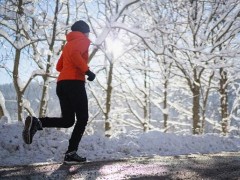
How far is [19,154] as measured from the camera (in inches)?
247

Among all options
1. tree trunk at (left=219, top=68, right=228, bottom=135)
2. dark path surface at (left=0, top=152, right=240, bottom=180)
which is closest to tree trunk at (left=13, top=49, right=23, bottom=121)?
dark path surface at (left=0, top=152, right=240, bottom=180)

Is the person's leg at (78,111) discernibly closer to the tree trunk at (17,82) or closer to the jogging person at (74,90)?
the jogging person at (74,90)

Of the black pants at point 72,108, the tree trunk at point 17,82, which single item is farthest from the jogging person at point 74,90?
the tree trunk at point 17,82

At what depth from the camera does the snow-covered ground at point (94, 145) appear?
248 inches

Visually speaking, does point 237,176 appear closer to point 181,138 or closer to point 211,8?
point 181,138

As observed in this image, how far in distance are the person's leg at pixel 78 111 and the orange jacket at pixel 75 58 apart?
0.50ft

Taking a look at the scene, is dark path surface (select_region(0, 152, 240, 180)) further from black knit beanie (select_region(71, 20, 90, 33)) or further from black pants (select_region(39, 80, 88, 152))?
black knit beanie (select_region(71, 20, 90, 33))

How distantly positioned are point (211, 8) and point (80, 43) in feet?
40.0

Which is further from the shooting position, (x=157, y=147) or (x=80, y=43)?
(x=157, y=147)

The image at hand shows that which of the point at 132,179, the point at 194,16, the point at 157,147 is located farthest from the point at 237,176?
the point at 194,16

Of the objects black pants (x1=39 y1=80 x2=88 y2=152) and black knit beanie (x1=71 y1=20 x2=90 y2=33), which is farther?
black knit beanie (x1=71 y1=20 x2=90 y2=33)

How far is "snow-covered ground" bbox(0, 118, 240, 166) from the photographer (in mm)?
6309

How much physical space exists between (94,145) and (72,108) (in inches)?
90.9

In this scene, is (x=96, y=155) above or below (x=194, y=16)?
below
